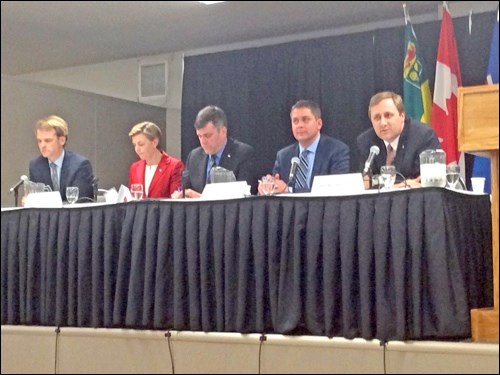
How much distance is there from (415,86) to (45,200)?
2291mm

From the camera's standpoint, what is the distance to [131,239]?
283 cm

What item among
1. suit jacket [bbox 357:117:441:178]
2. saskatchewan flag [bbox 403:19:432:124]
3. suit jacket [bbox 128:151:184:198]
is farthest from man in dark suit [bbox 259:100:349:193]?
saskatchewan flag [bbox 403:19:432:124]

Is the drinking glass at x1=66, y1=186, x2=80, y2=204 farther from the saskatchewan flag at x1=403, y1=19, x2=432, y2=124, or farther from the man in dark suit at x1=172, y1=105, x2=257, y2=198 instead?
the saskatchewan flag at x1=403, y1=19, x2=432, y2=124

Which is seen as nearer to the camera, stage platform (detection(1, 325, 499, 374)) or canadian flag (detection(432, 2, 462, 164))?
stage platform (detection(1, 325, 499, 374))

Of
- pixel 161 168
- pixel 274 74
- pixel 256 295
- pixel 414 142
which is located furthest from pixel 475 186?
pixel 274 74

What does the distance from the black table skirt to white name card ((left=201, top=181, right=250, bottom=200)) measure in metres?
0.07

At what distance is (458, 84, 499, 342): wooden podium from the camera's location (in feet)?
7.05

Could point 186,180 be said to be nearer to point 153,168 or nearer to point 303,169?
point 153,168

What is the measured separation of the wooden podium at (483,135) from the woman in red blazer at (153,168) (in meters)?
1.68

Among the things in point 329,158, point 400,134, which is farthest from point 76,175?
point 400,134

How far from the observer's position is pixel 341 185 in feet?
8.33

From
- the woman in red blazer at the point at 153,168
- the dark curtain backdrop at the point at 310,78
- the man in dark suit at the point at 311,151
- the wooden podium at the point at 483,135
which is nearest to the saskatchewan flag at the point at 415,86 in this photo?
the dark curtain backdrop at the point at 310,78

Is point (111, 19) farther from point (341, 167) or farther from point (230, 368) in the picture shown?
point (230, 368)

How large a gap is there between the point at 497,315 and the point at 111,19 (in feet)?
13.6
